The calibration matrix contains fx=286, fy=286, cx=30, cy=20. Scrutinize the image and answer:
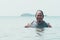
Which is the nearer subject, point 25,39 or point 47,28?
point 25,39

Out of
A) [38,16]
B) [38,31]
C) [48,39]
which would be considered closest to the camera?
[48,39]

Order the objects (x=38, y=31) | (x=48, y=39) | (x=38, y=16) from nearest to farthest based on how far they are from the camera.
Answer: (x=48, y=39), (x=38, y=16), (x=38, y=31)

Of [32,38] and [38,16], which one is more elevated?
[38,16]

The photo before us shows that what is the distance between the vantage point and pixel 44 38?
39.8 ft

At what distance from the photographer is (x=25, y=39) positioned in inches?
468

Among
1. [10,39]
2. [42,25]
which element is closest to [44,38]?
[10,39]

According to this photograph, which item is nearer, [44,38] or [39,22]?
[44,38]

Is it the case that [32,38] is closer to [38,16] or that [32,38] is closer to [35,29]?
[38,16]

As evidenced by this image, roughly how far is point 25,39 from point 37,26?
2796 millimetres

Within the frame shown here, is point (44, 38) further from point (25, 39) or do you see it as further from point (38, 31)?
point (38, 31)

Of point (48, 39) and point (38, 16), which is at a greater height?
point (38, 16)

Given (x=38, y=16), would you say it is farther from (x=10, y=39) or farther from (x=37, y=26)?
(x=10, y=39)

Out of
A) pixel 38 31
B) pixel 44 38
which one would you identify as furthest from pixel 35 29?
pixel 44 38

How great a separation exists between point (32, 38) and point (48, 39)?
71cm
